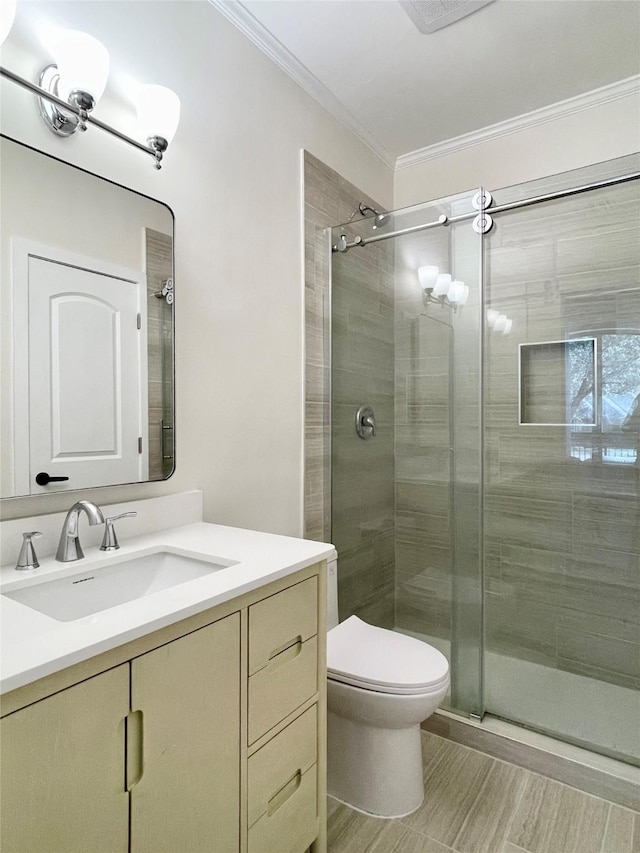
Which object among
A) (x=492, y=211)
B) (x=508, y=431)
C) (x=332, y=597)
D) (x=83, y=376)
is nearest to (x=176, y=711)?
Result: (x=83, y=376)

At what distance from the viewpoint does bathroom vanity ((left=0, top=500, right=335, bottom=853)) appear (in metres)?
0.72

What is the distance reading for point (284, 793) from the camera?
1175 mm

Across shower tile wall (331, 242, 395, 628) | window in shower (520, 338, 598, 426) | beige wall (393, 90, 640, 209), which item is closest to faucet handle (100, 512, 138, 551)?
shower tile wall (331, 242, 395, 628)

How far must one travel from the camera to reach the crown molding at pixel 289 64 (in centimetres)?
173

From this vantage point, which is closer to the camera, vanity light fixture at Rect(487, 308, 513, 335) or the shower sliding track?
the shower sliding track

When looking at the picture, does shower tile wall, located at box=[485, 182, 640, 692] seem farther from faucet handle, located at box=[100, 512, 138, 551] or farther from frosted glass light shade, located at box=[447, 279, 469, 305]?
faucet handle, located at box=[100, 512, 138, 551]

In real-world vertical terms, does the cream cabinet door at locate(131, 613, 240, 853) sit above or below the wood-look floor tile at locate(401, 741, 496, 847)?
above

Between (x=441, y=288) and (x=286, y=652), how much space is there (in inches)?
60.8

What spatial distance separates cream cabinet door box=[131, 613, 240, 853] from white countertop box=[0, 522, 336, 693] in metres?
0.07

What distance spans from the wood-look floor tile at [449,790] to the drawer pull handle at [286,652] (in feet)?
2.65

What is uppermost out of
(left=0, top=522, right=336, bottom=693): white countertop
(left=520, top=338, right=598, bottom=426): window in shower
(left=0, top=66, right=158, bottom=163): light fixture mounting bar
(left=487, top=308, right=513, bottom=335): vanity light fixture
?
(left=0, top=66, right=158, bottom=163): light fixture mounting bar

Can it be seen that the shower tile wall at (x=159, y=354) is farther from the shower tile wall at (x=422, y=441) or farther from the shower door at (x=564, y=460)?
the shower door at (x=564, y=460)

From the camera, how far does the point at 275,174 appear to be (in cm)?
195

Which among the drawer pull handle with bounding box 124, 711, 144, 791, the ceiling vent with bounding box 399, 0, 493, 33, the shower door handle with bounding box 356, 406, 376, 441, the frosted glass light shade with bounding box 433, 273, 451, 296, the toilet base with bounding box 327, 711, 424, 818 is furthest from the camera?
the shower door handle with bounding box 356, 406, 376, 441
